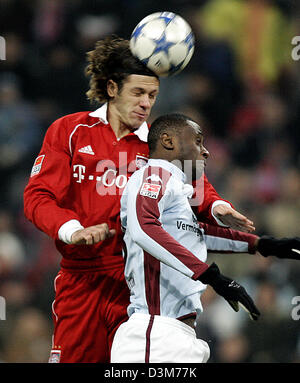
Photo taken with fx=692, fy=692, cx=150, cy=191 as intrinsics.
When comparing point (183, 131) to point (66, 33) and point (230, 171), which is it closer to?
point (230, 171)

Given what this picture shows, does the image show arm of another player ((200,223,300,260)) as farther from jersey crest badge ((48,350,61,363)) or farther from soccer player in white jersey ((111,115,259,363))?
jersey crest badge ((48,350,61,363))

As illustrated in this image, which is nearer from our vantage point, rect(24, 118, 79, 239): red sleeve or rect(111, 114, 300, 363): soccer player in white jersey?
rect(111, 114, 300, 363): soccer player in white jersey

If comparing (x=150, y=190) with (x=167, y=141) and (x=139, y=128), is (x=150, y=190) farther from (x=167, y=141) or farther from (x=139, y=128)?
(x=139, y=128)

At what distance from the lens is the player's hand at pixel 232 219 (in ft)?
10.5

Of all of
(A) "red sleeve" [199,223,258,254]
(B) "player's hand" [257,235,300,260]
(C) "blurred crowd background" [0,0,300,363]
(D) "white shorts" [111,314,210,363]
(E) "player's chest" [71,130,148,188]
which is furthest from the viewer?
(C) "blurred crowd background" [0,0,300,363]

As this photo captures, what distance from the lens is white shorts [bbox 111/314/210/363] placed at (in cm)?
283

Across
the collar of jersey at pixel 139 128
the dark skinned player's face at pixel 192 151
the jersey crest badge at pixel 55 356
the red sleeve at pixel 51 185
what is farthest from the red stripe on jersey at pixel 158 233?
the jersey crest badge at pixel 55 356

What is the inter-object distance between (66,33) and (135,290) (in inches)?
174

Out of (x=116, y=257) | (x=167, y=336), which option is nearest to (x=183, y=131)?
(x=116, y=257)

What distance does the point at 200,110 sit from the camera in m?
6.62

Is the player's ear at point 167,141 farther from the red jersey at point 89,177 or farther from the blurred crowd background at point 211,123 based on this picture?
the blurred crowd background at point 211,123

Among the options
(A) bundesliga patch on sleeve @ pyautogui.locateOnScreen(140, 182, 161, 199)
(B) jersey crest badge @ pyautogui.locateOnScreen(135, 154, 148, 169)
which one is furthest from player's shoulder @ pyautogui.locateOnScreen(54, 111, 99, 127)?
(A) bundesliga patch on sleeve @ pyautogui.locateOnScreen(140, 182, 161, 199)

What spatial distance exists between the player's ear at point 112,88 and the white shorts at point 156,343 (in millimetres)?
1218

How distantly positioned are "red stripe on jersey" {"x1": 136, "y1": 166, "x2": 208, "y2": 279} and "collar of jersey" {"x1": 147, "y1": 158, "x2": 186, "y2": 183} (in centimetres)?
17
